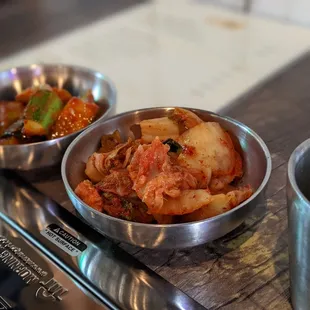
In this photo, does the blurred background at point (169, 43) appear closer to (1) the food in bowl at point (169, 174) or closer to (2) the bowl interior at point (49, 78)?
(2) the bowl interior at point (49, 78)

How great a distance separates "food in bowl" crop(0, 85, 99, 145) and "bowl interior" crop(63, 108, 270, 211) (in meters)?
0.07

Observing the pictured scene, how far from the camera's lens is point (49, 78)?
1.18 meters

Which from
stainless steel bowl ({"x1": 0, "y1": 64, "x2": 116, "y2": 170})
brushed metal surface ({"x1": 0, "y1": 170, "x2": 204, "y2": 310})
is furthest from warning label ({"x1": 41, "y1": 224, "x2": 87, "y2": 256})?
stainless steel bowl ({"x1": 0, "y1": 64, "x2": 116, "y2": 170})

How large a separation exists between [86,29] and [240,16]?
507mm

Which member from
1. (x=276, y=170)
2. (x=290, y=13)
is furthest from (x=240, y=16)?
(x=276, y=170)

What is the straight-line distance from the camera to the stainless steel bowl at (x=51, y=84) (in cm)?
93

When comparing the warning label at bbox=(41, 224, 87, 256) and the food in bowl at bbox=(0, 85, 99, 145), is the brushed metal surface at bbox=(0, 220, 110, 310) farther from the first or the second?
the food in bowl at bbox=(0, 85, 99, 145)

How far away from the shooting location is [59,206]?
0.91 metres

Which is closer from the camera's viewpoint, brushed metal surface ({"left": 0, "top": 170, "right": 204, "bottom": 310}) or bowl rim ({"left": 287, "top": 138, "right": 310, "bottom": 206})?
bowl rim ({"left": 287, "top": 138, "right": 310, "bottom": 206})

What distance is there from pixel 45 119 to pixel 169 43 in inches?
27.7

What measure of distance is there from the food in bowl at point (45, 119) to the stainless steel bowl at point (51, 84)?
4 centimetres

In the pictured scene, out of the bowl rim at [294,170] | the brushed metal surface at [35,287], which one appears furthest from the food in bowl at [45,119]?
the bowl rim at [294,170]

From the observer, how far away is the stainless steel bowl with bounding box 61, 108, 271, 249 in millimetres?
694

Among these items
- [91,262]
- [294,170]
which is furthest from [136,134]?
[294,170]
